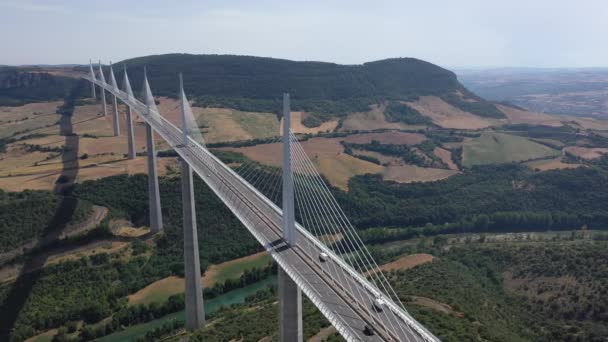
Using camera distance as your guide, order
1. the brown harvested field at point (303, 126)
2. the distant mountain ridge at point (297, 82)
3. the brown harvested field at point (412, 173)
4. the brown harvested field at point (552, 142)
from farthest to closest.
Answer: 1. the distant mountain ridge at point (297, 82)
2. the brown harvested field at point (303, 126)
3. the brown harvested field at point (552, 142)
4. the brown harvested field at point (412, 173)

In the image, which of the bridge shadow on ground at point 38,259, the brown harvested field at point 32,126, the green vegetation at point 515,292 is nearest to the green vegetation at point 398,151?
the green vegetation at point 515,292

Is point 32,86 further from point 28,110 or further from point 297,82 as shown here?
point 297,82

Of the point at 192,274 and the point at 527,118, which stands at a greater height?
the point at 527,118

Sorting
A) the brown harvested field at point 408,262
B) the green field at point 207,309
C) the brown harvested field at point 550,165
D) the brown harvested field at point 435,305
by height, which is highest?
the brown harvested field at point 550,165

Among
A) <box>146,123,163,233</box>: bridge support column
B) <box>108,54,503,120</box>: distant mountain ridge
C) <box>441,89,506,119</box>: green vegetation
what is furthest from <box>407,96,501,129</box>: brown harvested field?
<box>146,123,163,233</box>: bridge support column

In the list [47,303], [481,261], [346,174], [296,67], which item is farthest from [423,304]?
[296,67]

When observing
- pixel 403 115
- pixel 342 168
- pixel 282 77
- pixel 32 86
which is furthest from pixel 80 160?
pixel 403 115

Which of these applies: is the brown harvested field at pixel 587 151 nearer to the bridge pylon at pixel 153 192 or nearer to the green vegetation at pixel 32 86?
the bridge pylon at pixel 153 192
